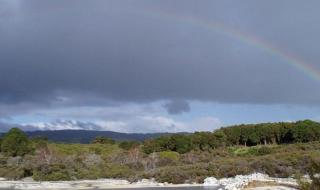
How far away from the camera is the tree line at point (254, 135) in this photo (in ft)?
380

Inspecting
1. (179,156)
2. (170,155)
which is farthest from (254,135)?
(170,155)

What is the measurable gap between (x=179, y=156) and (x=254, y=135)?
2973 cm

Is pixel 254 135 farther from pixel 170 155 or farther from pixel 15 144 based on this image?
pixel 15 144

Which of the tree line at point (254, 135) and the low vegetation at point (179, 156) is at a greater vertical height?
the tree line at point (254, 135)

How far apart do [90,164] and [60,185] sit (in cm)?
2358

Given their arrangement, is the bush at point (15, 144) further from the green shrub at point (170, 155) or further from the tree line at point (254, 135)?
the green shrub at point (170, 155)

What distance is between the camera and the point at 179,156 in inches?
3999

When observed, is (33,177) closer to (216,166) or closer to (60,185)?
(60,185)

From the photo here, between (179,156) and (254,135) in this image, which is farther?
(254,135)

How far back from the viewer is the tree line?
116 meters

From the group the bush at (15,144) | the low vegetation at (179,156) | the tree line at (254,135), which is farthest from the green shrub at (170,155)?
the bush at (15,144)

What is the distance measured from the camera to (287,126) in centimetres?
12475

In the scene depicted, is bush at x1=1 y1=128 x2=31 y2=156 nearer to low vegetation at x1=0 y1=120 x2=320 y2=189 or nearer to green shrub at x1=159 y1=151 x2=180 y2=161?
low vegetation at x1=0 y1=120 x2=320 y2=189

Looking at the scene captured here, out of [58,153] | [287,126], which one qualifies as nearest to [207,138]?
[287,126]
